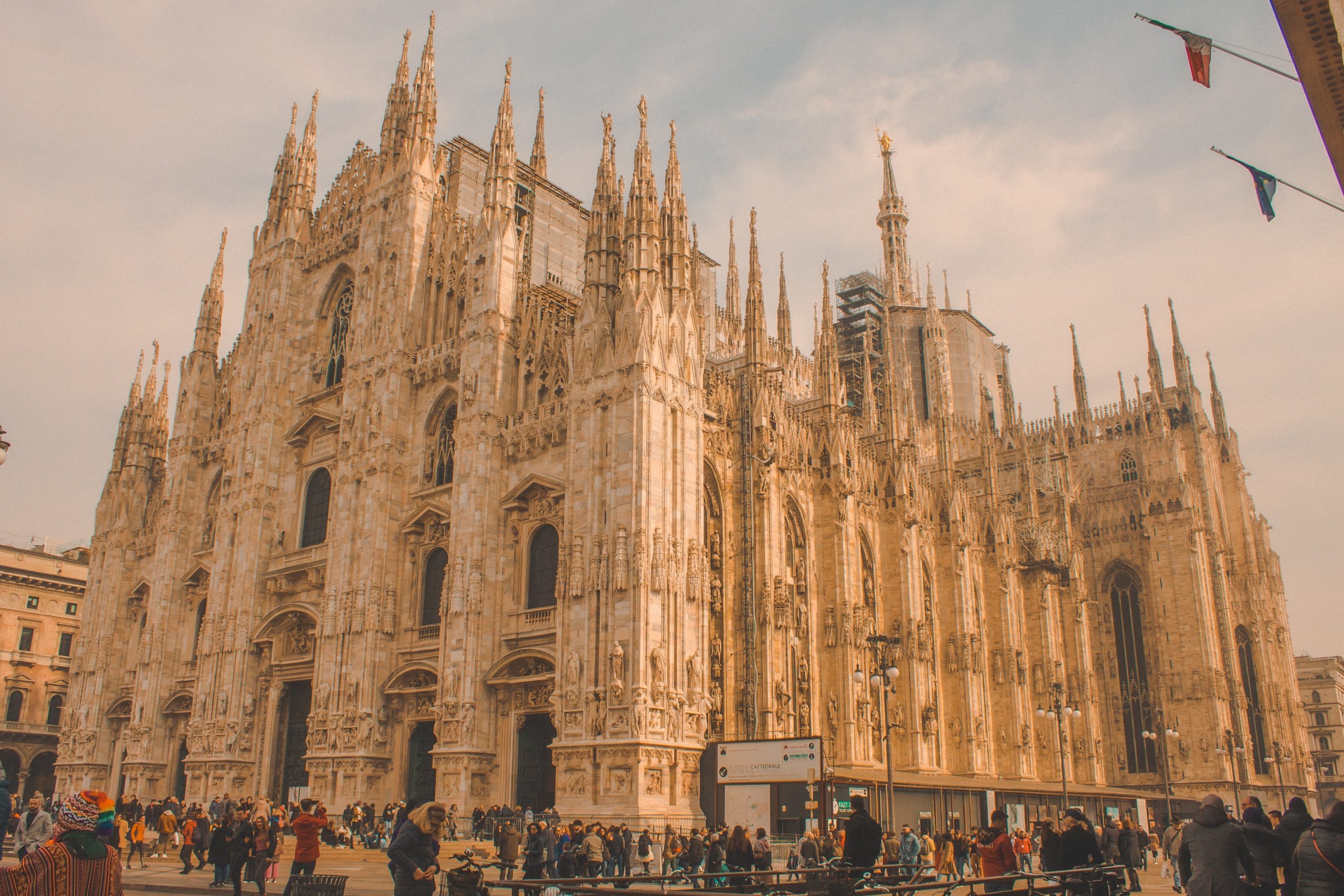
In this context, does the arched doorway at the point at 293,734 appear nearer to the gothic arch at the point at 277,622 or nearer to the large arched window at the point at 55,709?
the gothic arch at the point at 277,622

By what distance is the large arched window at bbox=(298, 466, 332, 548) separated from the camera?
39.1m

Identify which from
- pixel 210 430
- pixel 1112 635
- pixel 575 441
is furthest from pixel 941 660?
pixel 210 430

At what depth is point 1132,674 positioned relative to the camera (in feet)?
174

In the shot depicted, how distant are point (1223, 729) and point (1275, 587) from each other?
47.6ft

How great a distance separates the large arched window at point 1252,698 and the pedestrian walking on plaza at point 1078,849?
46132mm

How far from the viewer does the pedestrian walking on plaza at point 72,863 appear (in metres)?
6.35

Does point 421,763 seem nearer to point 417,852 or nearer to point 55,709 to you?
point 417,852

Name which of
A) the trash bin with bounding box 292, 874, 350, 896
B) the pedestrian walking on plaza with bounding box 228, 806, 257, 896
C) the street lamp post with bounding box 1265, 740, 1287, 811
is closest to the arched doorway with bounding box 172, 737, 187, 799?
the pedestrian walking on plaza with bounding box 228, 806, 257, 896

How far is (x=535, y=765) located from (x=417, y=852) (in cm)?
2215

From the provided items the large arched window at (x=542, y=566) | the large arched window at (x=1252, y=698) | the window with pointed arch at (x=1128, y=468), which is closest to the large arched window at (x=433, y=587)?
the large arched window at (x=542, y=566)

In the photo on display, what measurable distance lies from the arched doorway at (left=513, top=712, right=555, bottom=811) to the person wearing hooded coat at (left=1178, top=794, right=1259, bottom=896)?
73.1 ft

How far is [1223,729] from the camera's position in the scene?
48719 mm

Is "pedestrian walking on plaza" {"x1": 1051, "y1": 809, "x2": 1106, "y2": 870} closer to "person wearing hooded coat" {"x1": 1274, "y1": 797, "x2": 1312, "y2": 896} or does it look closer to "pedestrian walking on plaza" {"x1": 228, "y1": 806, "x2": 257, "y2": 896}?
"person wearing hooded coat" {"x1": 1274, "y1": 797, "x2": 1312, "y2": 896}

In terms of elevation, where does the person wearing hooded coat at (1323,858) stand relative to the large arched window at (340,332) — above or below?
below
